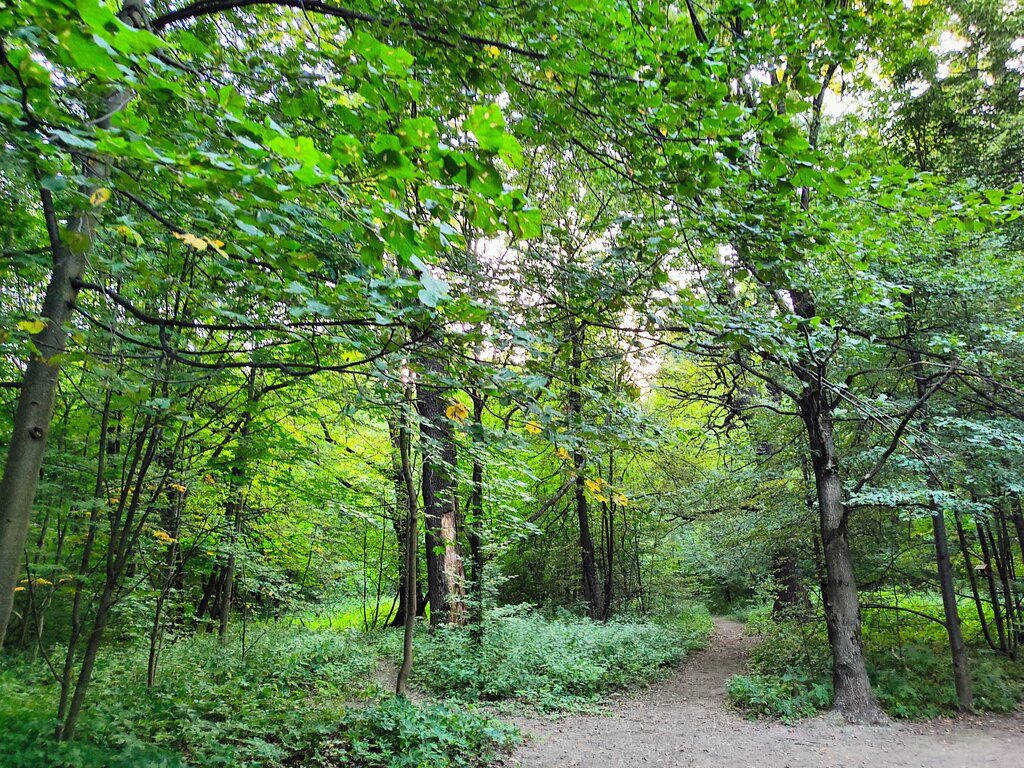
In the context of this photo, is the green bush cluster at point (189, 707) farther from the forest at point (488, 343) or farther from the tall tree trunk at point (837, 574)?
the tall tree trunk at point (837, 574)

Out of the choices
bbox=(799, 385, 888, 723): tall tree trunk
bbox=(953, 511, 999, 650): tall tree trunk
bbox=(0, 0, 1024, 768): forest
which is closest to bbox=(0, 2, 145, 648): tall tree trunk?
bbox=(0, 0, 1024, 768): forest

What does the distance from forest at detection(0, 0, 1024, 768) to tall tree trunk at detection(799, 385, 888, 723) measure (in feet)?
Result: 0.17

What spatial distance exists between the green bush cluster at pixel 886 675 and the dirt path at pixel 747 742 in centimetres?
29

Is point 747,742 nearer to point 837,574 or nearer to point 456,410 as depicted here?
point 837,574

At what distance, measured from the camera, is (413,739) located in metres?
5.06

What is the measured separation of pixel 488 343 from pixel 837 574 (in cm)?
742

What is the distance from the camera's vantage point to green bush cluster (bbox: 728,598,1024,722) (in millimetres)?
7719

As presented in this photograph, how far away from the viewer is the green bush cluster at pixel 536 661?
8312mm

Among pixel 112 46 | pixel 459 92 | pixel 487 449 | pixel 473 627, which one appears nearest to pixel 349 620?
pixel 473 627

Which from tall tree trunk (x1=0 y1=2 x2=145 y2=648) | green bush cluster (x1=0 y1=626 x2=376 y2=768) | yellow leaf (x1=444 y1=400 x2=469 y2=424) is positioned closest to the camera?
tall tree trunk (x1=0 y1=2 x2=145 y2=648)

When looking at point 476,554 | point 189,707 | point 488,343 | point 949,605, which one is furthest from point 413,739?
point 949,605

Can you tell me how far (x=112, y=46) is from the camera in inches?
58.6

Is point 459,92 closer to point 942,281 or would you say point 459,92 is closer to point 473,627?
point 942,281

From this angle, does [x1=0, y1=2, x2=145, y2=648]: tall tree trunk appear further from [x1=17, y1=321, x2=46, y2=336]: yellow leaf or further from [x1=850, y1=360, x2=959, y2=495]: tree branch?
[x1=850, y1=360, x2=959, y2=495]: tree branch
